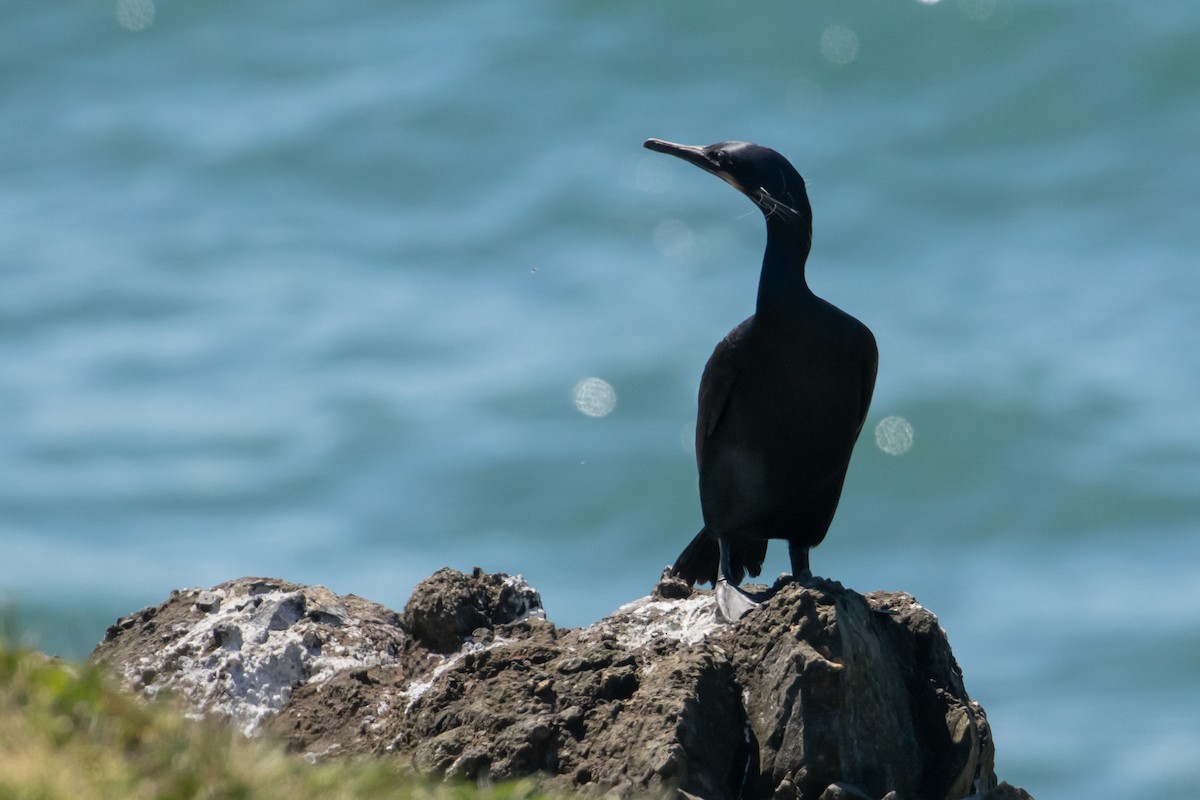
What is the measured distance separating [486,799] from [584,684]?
38.6 inches

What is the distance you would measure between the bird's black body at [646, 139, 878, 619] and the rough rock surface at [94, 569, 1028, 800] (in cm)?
65

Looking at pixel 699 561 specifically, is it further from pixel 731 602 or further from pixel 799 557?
pixel 731 602

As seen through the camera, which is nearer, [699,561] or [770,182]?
[770,182]

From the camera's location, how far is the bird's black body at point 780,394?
19.1ft

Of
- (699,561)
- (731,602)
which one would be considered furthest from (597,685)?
(699,561)

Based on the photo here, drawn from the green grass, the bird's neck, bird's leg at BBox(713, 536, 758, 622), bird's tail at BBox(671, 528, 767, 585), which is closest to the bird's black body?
the bird's neck

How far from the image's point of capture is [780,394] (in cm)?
586

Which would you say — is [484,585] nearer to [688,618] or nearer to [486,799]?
[688,618]

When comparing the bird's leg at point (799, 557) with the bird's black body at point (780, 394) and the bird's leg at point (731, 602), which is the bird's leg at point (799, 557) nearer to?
the bird's black body at point (780, 394)

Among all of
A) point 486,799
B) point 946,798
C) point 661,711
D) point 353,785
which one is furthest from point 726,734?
point 353,785

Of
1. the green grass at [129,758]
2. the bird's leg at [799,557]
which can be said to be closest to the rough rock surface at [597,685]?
the green grass at [129,758]

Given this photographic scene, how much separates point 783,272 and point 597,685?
6.05 ft

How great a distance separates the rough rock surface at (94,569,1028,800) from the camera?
4.42 metres

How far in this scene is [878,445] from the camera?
1686 cm
